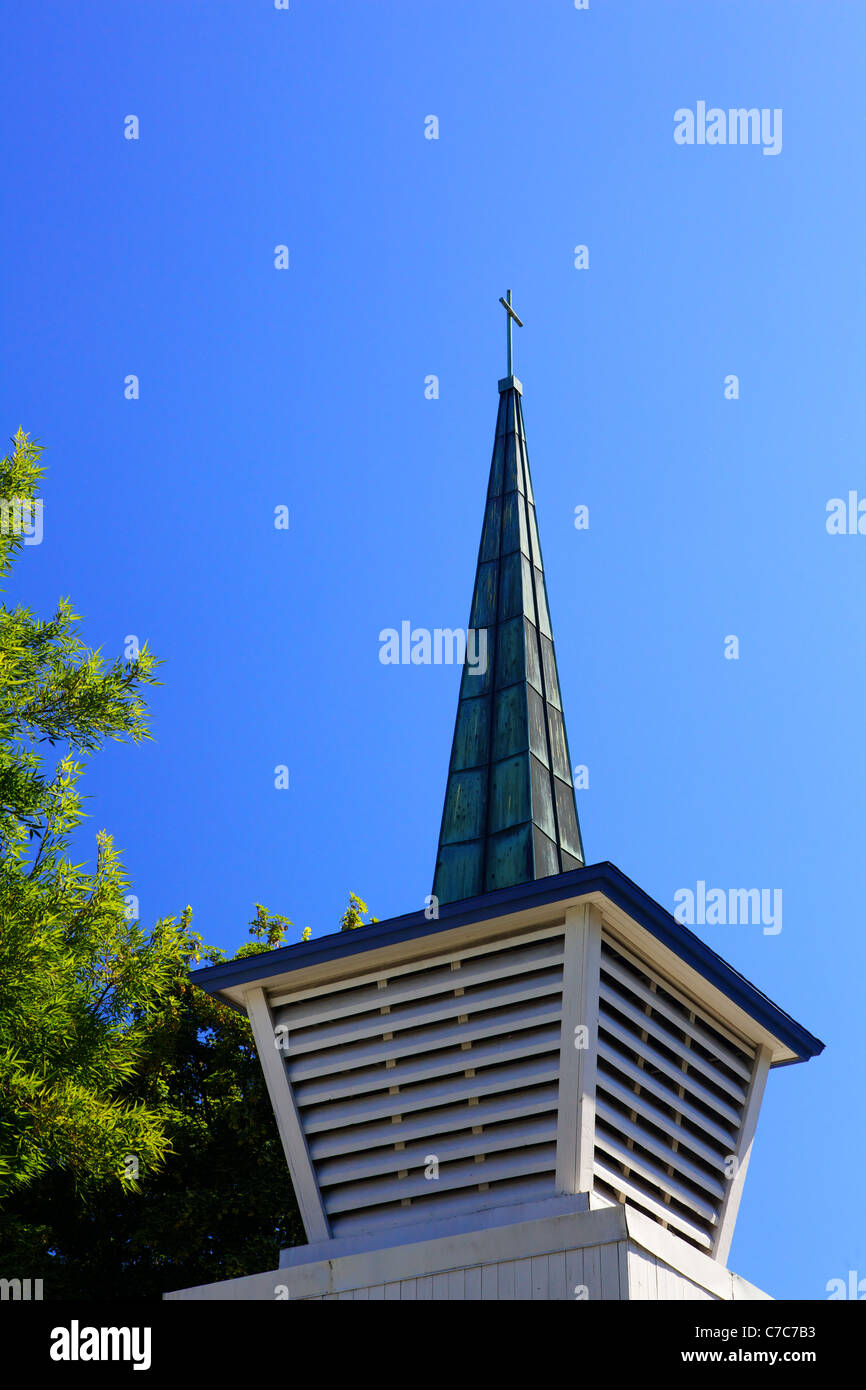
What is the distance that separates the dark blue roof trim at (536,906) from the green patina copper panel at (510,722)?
2416mm

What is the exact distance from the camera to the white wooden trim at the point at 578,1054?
32.9 ft

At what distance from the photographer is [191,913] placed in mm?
21359

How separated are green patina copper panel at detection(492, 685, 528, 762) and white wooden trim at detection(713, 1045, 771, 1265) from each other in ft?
10.9

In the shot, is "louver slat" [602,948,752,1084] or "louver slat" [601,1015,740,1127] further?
"louver slat" [602,948,752,1084]

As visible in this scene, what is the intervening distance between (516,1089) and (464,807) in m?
3.13

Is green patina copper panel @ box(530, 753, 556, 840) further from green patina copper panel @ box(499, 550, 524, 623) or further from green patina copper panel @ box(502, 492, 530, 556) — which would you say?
green patina copper panel @ box(502, 492, 530, 556)

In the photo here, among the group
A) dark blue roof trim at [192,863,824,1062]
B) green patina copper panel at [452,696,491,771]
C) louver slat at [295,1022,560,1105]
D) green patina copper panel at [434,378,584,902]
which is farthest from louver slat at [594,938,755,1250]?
green patina copper panel at [452,696,491,771]

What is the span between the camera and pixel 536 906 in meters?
10.7

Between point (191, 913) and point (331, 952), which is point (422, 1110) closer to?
point (331, 952)

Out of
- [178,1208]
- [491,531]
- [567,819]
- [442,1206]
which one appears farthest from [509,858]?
[178,1208]

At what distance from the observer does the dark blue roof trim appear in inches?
415

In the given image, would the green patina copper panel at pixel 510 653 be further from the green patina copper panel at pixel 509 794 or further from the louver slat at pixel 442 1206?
the louver slat at pixel 442 1206

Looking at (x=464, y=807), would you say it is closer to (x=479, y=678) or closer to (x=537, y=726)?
(x=537, y=726)
